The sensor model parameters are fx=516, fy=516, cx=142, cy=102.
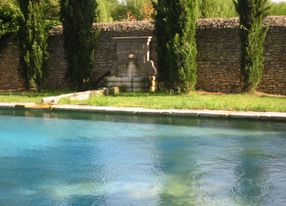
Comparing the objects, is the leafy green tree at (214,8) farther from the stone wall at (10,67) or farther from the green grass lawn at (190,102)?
the green grass lawn at (190,102)

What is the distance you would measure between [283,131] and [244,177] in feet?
12.9

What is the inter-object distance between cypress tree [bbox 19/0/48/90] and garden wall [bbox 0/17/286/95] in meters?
1.47

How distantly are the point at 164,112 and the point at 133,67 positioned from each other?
648cm

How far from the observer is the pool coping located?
1237cm

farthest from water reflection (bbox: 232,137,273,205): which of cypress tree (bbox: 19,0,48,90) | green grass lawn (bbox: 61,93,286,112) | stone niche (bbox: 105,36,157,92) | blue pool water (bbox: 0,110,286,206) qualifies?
cypress tree (bbox: 19,0,48,90)

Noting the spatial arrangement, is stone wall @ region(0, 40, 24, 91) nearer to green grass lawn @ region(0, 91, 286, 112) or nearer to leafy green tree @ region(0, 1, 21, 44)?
leafy green tree @ region(0, 1, 21, 44)

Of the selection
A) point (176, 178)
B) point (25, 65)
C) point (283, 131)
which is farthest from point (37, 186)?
point (25, 65)

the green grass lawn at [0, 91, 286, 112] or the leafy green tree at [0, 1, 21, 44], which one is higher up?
the leafy green tree at [0, 1, 21, 44]

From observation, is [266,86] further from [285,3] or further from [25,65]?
[285,3]

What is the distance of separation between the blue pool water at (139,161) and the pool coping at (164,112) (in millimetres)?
189

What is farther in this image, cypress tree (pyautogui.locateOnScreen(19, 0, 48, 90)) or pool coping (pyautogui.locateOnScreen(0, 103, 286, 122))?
cypress tree (pyautogui.locateOnScreen(19, 0, 48, 90))

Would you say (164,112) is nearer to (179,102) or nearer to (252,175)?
(179,102)

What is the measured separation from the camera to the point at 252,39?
17562mm

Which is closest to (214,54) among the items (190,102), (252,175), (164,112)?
(190,102)
